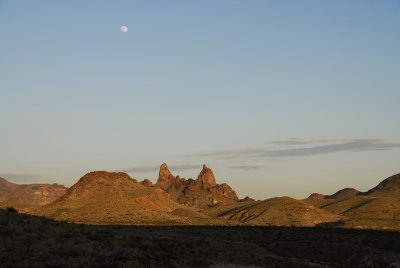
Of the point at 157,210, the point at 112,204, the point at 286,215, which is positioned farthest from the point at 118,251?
the point at 157,210

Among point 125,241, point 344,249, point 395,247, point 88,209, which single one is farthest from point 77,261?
point 88,209

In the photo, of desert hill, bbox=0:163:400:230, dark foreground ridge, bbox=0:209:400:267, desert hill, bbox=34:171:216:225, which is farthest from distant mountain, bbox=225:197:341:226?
dark foreground ridge, bbox=0:209:400:267

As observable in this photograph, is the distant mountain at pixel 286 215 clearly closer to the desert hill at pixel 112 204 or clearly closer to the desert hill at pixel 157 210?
the desert hill at pixel 157 210

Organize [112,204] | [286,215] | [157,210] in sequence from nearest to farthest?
[286,215], [112,204], [157,210]

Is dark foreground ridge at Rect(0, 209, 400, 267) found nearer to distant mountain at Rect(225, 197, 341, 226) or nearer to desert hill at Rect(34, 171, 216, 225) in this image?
desert hill at Rect(34, 171, 216, 225)

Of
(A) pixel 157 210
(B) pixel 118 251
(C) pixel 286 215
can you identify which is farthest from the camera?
(A) pixel 157 210

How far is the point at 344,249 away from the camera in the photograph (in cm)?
6325

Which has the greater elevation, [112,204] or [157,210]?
[112,204]

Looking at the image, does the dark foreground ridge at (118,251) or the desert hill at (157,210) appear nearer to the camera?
the dark foreground ridge at (118,251)

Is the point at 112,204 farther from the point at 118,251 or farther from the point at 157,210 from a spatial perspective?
the point at 118,251

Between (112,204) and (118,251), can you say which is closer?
(118,251)

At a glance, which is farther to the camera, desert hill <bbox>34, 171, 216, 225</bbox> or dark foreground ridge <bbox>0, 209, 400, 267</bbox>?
desert hill <bbox>34, 171, 216, 225</bbox>

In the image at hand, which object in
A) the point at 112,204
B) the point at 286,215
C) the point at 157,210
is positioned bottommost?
the point at 286,215

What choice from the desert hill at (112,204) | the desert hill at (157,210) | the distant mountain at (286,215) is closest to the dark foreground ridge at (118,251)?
the desert hill at (112,204)
